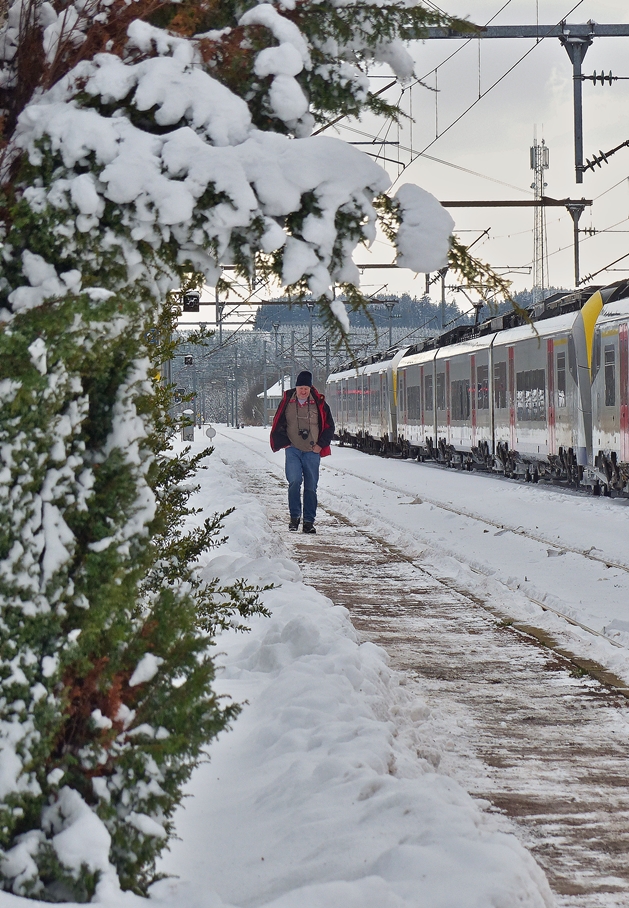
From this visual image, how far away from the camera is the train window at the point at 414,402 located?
119ft

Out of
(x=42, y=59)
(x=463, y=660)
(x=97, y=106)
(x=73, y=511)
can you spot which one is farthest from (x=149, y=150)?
(x=463, y=660)

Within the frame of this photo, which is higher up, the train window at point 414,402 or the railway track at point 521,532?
the train window at point 414,402

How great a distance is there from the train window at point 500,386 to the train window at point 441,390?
5754 mm

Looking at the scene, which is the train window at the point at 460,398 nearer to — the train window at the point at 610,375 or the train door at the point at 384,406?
the train door at the point at 384,406

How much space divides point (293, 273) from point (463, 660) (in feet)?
14.5

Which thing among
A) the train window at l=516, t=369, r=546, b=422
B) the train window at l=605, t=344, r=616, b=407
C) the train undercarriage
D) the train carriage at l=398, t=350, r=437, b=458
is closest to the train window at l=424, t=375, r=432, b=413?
the train carriage at l=398, t=350, r=437, b=458

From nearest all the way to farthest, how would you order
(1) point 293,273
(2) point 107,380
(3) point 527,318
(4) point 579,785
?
1. (2) point 107,380
2. (1) point 293,273
3. (3) point 527,318
4. (4) point 579,785

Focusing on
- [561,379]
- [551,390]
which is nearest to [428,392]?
[551,390]

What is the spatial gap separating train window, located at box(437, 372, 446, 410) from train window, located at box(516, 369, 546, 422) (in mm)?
7747

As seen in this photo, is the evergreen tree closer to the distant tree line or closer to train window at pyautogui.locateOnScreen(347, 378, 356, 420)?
the distant tree line

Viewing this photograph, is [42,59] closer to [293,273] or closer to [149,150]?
[149,150]

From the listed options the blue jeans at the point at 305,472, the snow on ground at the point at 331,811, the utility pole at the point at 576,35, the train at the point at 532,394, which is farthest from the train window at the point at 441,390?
the snow on ground at the point at 331,811

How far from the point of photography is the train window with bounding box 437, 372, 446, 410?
32.9 meters

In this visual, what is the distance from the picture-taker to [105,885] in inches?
110
